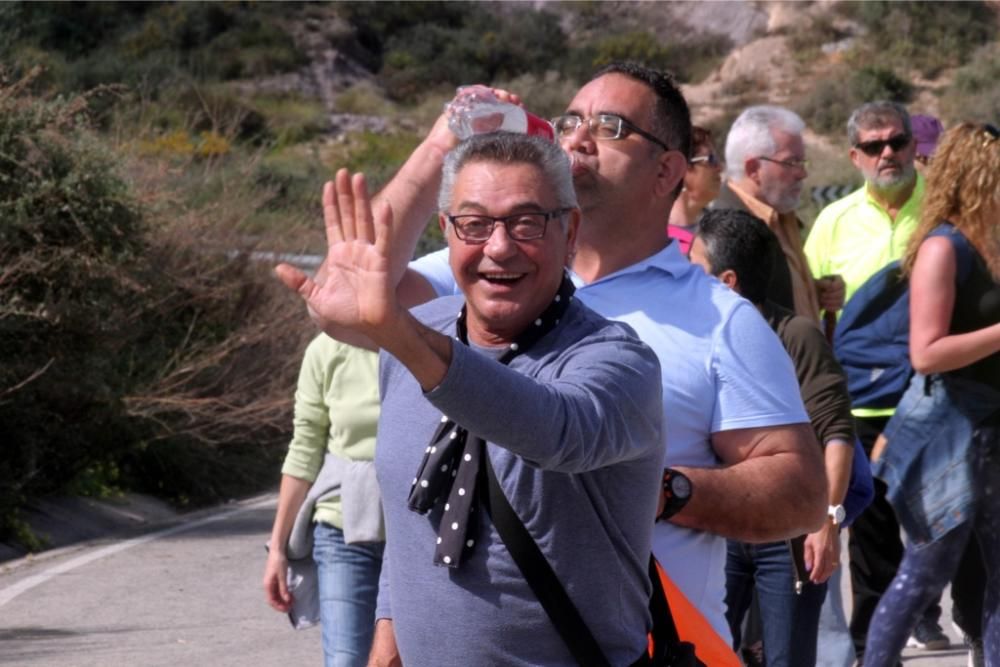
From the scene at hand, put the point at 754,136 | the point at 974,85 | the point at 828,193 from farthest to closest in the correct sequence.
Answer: the point at 974,85
the point at 828,193
the point at 754,136

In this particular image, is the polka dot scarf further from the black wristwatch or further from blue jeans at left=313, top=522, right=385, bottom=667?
blue jeans at left=313, top=522, right=385, bottom=667

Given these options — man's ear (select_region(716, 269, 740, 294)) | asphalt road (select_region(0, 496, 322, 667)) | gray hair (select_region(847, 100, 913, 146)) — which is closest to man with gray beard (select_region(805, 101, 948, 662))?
gray hair (select_region(847, 100, 913, 146))

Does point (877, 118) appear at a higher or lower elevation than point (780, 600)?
higher

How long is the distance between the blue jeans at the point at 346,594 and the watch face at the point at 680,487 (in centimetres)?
215

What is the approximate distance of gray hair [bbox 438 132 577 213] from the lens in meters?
3.03

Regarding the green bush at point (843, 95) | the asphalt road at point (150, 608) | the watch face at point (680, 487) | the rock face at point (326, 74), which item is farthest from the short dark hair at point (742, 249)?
the rock face at point (326, 74)

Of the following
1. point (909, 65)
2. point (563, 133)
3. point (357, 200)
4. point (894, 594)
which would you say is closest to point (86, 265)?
point (894, 594)

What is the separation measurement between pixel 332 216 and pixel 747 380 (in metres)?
1.03

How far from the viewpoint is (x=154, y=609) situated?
8812mm

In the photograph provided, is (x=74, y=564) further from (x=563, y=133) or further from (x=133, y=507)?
(x=563, y=133)

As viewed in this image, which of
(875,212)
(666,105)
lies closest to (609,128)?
(666,105)

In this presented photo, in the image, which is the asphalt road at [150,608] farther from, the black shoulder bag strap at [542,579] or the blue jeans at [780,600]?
the black shoulder bag strap at [542,579]

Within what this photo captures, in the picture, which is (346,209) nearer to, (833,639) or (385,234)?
(385,234)

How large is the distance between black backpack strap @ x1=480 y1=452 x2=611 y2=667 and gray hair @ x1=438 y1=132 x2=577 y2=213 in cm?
56
